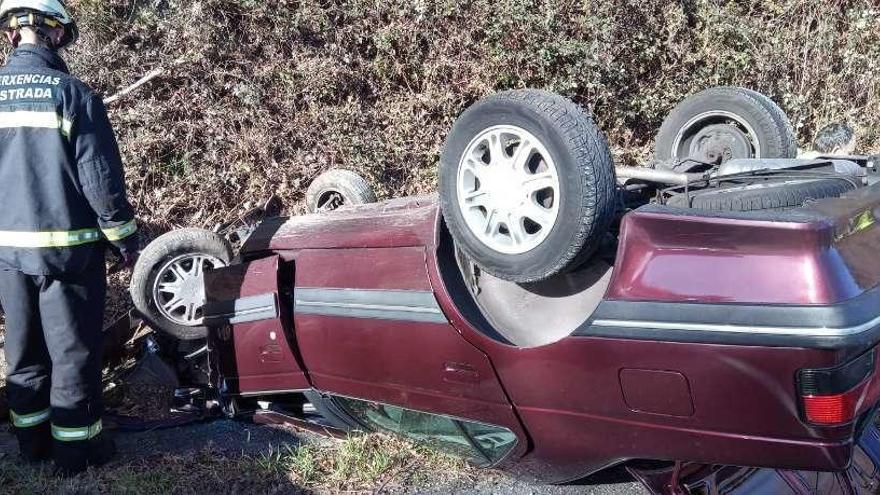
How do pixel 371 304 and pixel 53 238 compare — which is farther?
pixel 53 238

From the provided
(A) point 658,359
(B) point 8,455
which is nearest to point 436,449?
(A) point 658,359

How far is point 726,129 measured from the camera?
371cm

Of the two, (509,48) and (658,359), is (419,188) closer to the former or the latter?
(509,48)

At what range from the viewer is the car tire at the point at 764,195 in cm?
253

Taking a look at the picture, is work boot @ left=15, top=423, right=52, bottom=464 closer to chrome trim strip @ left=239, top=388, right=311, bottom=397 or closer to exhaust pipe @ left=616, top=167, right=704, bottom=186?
chrome trim strip @ left=239, top=388, right=311, bottom=397

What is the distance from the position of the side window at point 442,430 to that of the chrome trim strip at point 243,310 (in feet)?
1.61

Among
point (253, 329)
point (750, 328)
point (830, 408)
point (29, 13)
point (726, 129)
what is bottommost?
point (253, 329)

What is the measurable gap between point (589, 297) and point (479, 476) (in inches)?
41.8

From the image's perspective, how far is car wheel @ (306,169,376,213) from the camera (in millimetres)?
4559

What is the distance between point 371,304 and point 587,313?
2.74 ft

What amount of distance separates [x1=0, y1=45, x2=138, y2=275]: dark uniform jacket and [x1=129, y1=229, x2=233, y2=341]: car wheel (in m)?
0.68

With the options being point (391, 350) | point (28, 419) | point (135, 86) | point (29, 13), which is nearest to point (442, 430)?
point (391, 350)

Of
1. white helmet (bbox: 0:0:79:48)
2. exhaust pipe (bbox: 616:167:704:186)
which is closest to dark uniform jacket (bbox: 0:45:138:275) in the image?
white helmet (bbox: 0:0:79:48)

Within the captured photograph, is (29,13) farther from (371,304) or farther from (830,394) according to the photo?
(830,394)
